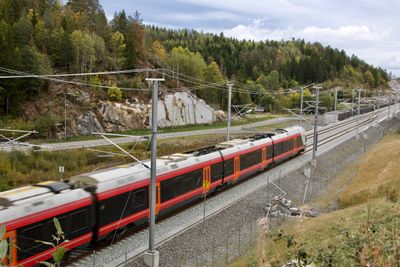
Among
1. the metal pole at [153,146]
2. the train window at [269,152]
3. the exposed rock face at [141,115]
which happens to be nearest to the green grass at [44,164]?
the train window at [269,152]

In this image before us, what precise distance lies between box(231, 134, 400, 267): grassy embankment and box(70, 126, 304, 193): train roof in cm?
578

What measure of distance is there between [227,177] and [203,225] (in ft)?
26.0

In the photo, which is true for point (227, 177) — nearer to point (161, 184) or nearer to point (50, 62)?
point (161, 184)

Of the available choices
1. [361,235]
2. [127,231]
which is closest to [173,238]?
[127,231]

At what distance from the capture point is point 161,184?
2116 centimetres

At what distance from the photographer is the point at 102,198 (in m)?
17.3

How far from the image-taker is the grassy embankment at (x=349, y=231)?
434 centimetres

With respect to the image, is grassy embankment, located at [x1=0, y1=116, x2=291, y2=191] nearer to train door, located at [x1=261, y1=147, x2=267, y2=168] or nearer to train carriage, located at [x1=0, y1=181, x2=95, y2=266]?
train door, located at [x1=261, y1=147, x2=267, y2=168]

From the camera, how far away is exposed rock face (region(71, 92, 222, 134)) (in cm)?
5950

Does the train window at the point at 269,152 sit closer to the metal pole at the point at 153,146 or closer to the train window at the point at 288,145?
the train window at the point at 288,145

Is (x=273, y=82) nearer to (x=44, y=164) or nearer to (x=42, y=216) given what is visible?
(x=44, y=164)

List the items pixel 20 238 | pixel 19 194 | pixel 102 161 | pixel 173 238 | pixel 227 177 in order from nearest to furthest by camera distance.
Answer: pixel 20 238
pixel 19 194
pixel 173 238
pixel 227 177
pixel 102 161

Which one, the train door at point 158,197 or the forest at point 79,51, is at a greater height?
the forest at point 79,51

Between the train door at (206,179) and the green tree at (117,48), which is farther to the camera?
the green tree at (117,48)
